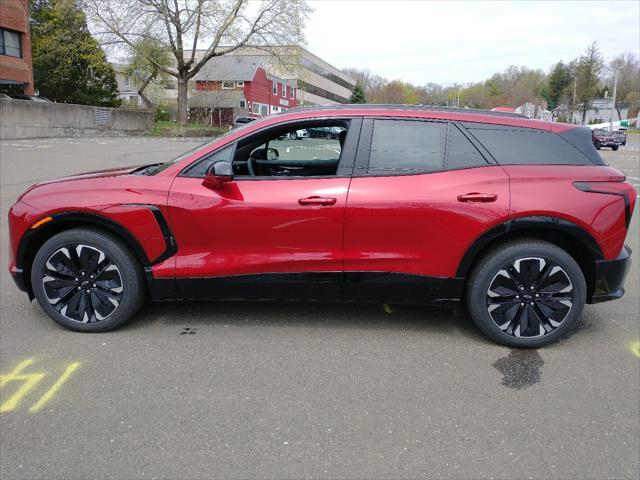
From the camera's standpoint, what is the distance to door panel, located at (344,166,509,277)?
137 inches

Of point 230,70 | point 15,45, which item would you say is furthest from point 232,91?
point 15,45

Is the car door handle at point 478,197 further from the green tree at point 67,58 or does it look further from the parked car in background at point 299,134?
the green tree at point 67,58

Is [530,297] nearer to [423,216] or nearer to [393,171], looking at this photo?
[423,216]

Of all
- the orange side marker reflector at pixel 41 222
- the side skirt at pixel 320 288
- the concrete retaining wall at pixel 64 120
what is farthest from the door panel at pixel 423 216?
the concrete retaining wall at pixel 64 120

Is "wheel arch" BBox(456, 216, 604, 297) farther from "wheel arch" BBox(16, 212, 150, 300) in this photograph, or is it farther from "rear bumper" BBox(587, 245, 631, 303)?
"wheel arch" BBox(16, 212, 150, 300)

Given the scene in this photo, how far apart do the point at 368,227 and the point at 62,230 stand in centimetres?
228

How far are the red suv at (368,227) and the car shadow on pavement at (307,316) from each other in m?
0.36

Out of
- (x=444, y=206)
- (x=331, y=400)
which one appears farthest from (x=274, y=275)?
(x=444, y=206)

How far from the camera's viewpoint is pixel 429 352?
11.7 feet

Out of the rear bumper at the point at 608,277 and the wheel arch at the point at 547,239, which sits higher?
the wheel arch at the point at 547,239

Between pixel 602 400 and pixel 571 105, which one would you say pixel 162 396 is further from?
pixel 571 105

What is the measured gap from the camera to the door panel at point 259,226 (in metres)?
3.53

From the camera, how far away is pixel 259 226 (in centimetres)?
355

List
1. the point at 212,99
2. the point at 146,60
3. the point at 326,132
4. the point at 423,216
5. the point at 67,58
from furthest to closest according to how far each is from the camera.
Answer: the point at 212,99, the point at 67,58, the point at 146,60, the point at 326,132, the point at 423,216
